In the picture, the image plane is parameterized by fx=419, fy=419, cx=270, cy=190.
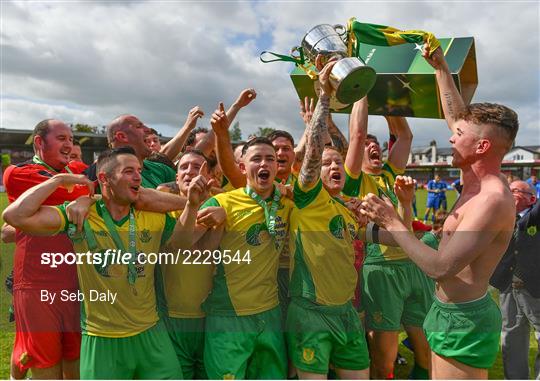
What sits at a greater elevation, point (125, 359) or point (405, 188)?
point (405, 188)

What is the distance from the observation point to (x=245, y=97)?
4.39 m

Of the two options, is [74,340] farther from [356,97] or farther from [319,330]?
[356,97]

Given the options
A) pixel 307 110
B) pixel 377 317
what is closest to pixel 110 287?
pixel 307 110

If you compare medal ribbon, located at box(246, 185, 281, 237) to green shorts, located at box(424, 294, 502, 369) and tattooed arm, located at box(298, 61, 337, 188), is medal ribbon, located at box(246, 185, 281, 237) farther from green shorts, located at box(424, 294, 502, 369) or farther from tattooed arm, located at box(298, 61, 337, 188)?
green shorts, located at box(424, 294, 502, 369)

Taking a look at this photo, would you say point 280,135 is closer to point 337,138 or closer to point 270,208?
point 337,138

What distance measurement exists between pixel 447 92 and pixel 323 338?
6.58 ft

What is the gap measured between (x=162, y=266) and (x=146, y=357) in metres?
0.68

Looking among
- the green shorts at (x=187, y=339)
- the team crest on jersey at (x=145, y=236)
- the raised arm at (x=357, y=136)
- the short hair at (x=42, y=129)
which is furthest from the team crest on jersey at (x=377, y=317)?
the short hair at (x=42, y=129)

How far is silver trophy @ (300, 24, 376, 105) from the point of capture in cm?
304

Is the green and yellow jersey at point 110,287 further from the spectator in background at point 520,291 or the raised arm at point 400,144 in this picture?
the spectator in background at point 520,291

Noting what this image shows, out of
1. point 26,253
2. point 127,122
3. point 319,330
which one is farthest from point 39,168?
point 319,330

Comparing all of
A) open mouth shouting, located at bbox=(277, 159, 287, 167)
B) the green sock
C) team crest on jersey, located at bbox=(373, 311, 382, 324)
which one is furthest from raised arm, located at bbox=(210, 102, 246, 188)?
the green sock

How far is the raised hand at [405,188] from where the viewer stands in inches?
115

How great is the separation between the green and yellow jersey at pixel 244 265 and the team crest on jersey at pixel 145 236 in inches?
18.2
